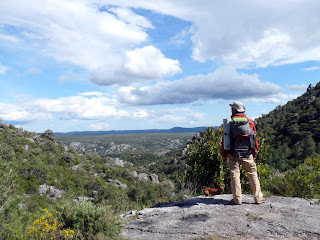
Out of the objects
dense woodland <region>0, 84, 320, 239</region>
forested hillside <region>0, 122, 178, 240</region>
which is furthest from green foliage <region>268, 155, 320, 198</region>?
forested hillside <region>0, 122, 178, 240</region>

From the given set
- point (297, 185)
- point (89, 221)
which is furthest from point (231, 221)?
point (297, 185)

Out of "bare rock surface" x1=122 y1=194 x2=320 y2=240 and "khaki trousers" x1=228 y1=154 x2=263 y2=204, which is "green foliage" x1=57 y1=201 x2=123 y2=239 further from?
"khaki trousers" x1=228 y1=154 x2=263 y2=204

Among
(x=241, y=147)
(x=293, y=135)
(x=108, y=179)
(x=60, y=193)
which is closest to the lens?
(x=241, y=147)

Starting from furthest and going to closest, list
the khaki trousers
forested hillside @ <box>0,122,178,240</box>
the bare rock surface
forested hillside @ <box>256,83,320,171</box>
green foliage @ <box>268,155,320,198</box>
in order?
forested hillside @ <box>256,83,320,171</box>
green foliage @ <box>268,155,320,198</box>
the khaki trousers
the bare rock surface
forested hillside @ <box>0,122,178,240</box>

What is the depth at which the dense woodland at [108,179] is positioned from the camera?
436cm

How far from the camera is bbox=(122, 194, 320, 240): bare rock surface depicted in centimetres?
430

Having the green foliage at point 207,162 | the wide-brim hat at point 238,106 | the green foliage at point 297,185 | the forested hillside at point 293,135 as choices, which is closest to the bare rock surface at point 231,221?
the green foliage at point 297,185

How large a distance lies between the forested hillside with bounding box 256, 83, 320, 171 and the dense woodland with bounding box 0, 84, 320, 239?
175mm

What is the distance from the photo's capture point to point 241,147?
5789 millimetres

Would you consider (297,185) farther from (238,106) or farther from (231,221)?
(231,221)

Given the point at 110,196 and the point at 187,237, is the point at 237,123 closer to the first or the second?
the point at 187,237

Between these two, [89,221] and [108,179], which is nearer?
[89,221]

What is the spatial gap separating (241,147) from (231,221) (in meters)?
1.75

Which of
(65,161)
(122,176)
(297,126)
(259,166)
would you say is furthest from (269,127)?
(259,166)
